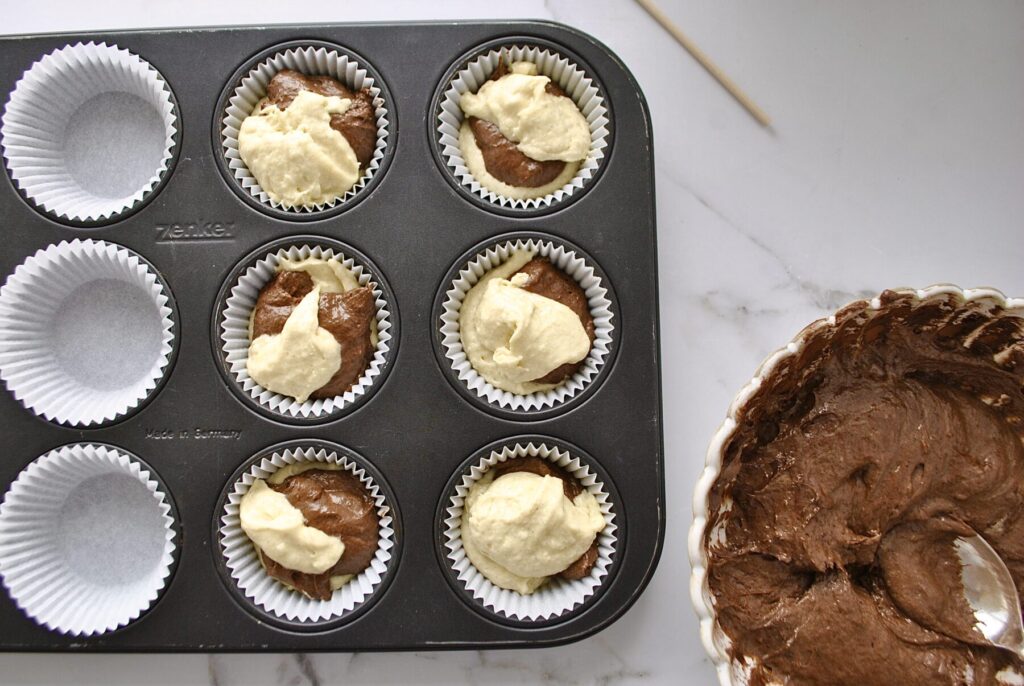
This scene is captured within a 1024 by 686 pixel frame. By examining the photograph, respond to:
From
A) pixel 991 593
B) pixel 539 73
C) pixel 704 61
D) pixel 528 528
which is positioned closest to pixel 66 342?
pixel 528 528

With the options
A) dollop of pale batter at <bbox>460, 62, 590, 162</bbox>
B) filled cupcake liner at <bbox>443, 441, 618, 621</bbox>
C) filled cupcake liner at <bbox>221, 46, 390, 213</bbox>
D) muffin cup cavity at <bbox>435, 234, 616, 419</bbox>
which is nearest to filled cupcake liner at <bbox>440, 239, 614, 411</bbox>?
muffin cup cavity at <bbox>435, 234, 616, 419</bbox>

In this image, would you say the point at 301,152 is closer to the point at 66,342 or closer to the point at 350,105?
the point at 350,105

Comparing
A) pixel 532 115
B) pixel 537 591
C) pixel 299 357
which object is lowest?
pixel 537 591

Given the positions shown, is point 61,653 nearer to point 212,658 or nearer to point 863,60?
point 212,658

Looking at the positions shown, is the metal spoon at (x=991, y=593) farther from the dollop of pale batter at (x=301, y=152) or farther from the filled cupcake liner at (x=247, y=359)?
the dollop of pale batter at (x=301, y=152)

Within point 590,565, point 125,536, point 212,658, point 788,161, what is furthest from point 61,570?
point 788,161

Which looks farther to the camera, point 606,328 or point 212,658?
point 212,658
